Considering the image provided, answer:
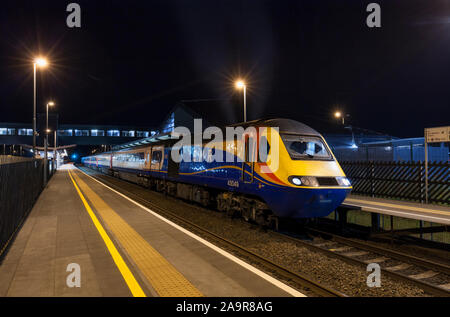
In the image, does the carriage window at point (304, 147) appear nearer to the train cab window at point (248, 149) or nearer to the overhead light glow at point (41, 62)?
the train cab window at point (248, 149)

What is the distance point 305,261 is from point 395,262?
2.19 metres

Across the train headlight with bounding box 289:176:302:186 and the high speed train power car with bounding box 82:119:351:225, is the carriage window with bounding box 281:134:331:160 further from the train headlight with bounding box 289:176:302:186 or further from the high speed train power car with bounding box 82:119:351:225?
the train headlight with bounding box 289:176:302:186

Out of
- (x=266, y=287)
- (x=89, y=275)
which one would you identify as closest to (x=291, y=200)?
(x=266, y=287)

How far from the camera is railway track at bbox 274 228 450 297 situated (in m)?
5.70

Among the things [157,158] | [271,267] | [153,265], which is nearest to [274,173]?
[271,267]

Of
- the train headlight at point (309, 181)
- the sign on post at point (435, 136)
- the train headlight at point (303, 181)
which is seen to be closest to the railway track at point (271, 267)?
the train headlight at point (303, 181)

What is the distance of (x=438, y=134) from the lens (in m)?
10.9

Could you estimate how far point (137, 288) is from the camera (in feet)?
15.8

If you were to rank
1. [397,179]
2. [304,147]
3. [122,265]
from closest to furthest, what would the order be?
1. [122,265]
2. [304,147]
3. [397,179]

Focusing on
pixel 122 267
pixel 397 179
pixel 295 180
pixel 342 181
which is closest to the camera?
pixel 122 267

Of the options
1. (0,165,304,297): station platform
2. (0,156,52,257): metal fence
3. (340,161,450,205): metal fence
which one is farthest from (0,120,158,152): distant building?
(0,165,304,297): station platform

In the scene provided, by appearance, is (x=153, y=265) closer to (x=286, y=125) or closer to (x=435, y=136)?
(x=286, y=125)

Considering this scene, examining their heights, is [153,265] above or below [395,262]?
above
